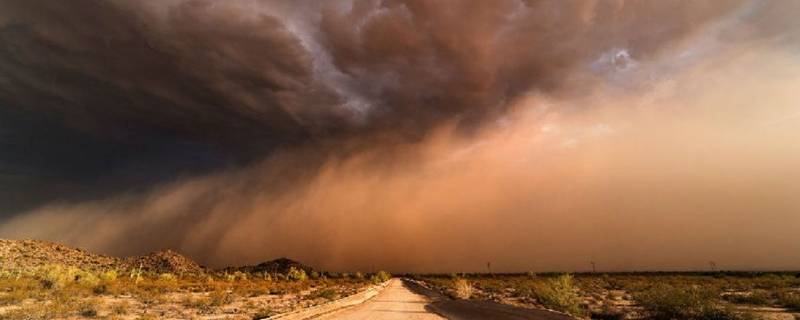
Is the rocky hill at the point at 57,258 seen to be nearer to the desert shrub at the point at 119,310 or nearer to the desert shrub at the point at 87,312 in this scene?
the desert shrub at the point at 119,310

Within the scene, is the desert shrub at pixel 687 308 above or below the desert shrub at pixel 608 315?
above

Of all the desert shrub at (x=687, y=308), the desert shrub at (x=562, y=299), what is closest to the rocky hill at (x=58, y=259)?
the desert shrub at (x=562, y=299)

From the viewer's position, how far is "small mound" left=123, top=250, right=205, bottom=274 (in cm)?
9655

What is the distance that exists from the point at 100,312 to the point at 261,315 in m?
7.97

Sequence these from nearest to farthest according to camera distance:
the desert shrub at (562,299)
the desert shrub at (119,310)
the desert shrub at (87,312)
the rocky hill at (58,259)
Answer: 1. the desert shrub at (87,312)
2. the desert shrub at (119,310)
3. the desert shrub at (562,299)
4. the rocky hill at (58,259)

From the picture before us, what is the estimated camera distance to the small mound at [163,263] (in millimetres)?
96550

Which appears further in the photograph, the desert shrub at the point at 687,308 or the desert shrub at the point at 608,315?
the desert shrub at the point at 608,315

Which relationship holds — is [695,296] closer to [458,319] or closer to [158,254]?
[458,319]

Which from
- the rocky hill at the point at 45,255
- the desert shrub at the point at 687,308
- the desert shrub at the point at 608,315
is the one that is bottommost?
the desert shrub at the point at 608,315

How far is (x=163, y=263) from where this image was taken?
10806cm

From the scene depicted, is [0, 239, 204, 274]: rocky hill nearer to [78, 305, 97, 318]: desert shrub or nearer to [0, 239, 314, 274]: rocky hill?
[0, 239, 314, 274]: rocky hill

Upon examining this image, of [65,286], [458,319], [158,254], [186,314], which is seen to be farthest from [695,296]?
[158,254]

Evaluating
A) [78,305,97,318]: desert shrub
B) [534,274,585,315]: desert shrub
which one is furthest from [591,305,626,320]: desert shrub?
[78,305,97,318]: desert shrub

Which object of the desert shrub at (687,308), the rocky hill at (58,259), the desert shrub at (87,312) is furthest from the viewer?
the rocky hill at (58,259)
